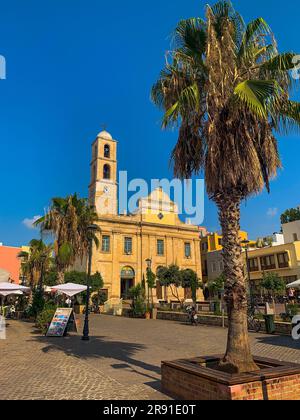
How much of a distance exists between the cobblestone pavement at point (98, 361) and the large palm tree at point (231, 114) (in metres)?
2.51

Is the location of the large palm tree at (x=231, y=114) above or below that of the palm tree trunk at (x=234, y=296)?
above

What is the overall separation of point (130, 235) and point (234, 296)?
144 ft

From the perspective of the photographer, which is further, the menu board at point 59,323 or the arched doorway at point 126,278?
the arched doorway at point 126,278

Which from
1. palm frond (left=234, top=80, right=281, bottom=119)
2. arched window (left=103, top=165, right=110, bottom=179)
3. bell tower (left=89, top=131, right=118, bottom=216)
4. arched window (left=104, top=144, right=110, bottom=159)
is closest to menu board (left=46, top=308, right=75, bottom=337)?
palm frond (left=234, top=80, right=281, bottom=119)

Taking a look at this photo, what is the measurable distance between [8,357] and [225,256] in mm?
8022

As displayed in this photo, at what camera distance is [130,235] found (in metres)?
49.9

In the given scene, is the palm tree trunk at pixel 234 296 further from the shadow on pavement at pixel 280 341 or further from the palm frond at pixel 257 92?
the shadow on pavement at pixel 280 341

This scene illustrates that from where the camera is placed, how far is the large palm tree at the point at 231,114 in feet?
21.1

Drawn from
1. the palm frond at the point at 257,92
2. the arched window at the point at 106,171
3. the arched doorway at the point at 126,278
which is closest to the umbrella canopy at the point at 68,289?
the palm frond at the point at 257,92

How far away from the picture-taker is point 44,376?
7.89 meters

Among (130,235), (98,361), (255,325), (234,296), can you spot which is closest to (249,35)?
(234,296)

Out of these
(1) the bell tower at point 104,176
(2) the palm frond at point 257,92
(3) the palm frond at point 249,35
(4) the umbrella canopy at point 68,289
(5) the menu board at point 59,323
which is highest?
(1) the bell tower at point 104,176

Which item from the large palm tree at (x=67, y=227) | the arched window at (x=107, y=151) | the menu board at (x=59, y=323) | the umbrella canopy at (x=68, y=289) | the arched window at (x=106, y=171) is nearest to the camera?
the menu board at (x=59, y=323)
